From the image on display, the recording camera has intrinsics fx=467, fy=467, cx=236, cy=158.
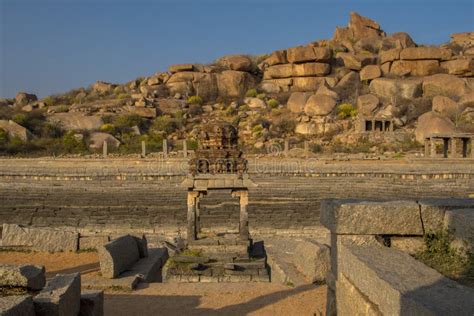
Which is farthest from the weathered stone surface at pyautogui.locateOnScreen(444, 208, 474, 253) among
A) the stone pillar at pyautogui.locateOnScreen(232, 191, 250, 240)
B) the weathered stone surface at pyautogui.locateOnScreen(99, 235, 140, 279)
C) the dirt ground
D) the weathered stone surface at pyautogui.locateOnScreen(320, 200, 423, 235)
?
the stone pillar at pyautogui.locateOnScreen(232, 191, 250, 240)

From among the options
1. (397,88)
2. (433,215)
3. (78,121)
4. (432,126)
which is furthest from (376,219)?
(397,88)

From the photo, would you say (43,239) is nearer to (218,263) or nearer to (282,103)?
(218,263)

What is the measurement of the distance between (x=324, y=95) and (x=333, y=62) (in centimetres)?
1189

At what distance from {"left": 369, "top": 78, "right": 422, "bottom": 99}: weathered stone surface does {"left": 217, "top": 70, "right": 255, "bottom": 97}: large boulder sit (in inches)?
551

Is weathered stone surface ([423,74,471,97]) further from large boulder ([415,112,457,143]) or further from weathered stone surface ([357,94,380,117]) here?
large boulder ([415,112,457,143])

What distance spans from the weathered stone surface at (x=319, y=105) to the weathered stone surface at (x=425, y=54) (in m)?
11.5

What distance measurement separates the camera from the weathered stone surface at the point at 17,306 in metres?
3.55

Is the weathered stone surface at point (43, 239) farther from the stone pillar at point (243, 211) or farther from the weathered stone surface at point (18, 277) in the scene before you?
the weathered stone surface at point (18, 277)

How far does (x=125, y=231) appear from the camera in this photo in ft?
50.2

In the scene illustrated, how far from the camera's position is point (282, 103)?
48.9 m

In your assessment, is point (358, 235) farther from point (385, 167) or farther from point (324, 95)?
point (324, 95)

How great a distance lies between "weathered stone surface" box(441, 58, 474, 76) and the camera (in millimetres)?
47000

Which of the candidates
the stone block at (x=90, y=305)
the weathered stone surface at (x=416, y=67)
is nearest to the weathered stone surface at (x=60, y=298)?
the stone block at (x=90, y=305)

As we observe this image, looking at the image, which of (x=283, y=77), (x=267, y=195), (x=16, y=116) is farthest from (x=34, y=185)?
(x=283, y=77)
